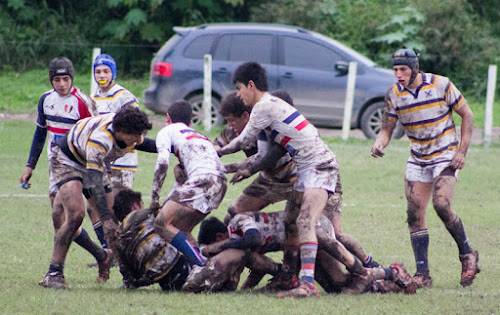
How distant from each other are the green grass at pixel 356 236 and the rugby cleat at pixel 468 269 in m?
0.07

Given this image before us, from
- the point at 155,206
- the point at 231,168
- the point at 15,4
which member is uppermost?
the point at 15,4

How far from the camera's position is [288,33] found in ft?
58.3

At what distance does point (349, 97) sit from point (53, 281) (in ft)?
33.1

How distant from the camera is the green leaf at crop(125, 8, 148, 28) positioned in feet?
74.8

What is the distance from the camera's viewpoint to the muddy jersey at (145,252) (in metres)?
7.41

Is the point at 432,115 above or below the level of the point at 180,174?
above

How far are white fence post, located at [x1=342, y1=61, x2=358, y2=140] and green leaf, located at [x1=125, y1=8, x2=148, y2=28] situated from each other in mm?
7260

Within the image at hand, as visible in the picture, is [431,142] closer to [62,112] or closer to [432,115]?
[432,115]

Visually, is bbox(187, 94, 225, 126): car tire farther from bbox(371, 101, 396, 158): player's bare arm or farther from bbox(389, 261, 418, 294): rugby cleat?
bbox(389, 261, 418, 294): rugby cleat

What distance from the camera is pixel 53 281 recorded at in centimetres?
765

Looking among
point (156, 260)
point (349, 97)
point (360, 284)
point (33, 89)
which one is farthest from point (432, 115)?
point (33, 89)

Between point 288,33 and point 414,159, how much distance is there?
951 centimetres

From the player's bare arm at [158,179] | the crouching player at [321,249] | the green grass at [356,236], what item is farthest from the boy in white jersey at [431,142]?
the player's bare arm at [158,179]

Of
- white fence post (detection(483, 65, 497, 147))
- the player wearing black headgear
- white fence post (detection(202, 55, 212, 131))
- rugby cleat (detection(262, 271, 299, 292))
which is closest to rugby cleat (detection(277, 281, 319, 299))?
rugby cleat (detection(262, 271, 299, 292))
